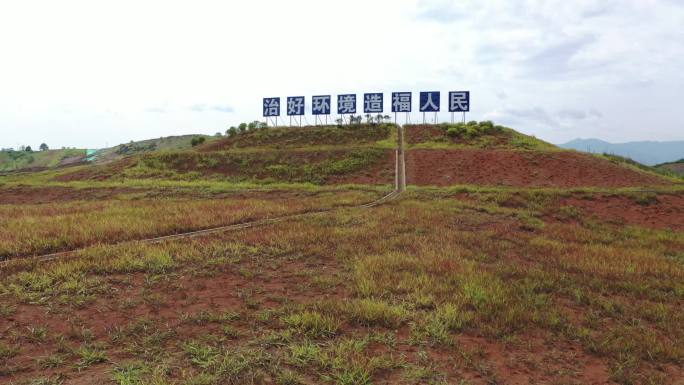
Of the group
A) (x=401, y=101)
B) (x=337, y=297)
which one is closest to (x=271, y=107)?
(x=401, y=101)

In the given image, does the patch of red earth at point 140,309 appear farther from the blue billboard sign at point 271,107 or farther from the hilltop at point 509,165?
the blue billboard sign at point 271,107

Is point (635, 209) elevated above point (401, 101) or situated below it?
below

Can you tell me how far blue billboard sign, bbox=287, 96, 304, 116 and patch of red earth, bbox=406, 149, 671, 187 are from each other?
19543mm

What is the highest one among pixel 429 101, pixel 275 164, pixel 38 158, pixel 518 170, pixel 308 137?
pixel 429 101

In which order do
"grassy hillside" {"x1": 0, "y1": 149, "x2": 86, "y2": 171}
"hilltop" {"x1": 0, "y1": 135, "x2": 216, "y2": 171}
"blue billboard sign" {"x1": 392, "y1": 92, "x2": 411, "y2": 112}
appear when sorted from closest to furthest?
"blue billboard sign" {"x1": 392, "y1": 92, "x2": 411, "y2": 112} → "hilltop" {"x1": 0, "y1": 135, "x2": 216, "y2": 171} → "grassy hillside" {"x1": 0, "y1": 149, "x2": 86, "y2": 171}

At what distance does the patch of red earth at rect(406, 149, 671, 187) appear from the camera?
83.2 ft

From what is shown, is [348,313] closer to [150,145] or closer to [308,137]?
[308,137]

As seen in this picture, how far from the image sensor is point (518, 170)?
2819 centimetres

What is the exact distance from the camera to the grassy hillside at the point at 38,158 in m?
129

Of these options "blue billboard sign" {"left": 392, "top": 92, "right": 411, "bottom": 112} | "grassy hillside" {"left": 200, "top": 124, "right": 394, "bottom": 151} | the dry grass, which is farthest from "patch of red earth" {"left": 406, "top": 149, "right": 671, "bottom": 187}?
the dry grass

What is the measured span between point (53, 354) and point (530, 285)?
25.1 feet

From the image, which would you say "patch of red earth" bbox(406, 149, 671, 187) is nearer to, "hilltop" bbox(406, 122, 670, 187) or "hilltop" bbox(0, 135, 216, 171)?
"hilltop" bbox(406, 122, 670, 187)

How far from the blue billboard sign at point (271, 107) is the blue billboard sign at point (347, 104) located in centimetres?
828

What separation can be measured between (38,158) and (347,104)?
147 meters
